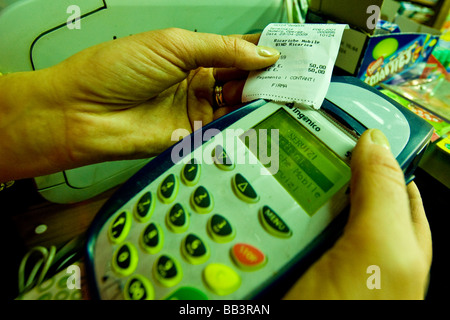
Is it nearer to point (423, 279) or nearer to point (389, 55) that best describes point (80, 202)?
point (423, 279)

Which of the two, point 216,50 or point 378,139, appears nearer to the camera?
point 378,139

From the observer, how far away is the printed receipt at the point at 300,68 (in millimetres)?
451

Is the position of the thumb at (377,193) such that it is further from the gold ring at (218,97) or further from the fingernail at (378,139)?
the gold ring at (218,97)

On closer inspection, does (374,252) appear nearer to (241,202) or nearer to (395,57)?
(241,202)

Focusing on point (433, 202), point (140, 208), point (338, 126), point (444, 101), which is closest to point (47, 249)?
point (140, 208)

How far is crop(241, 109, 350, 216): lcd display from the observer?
0.39m

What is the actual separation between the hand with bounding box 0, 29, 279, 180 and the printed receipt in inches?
Result: 0.9

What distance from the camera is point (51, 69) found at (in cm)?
45

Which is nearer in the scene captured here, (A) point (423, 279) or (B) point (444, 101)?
(A) point (423, 279)

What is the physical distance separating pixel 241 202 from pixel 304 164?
0.36 feet

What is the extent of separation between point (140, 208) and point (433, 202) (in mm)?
528

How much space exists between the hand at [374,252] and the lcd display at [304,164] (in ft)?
0.18

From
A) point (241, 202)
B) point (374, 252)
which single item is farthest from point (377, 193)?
point (241, 202)

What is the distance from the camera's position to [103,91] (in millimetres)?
488
